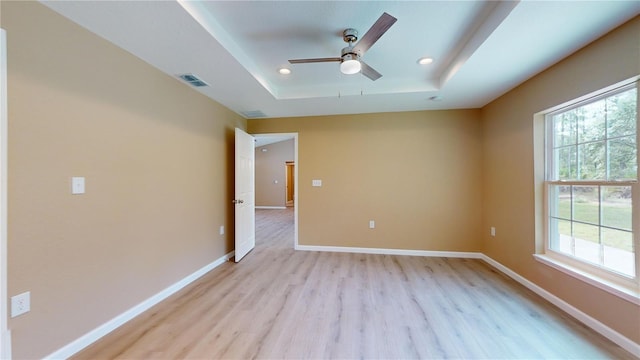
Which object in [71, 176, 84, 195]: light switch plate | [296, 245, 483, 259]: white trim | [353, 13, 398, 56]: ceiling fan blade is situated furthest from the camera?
[296, 245, 483, 259]: white trim

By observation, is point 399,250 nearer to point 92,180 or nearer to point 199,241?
point 199,241

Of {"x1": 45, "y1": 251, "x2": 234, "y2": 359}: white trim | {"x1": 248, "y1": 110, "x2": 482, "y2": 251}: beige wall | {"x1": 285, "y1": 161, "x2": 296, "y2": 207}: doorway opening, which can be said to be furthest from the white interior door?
{"x1": 285, "y1": 161, "x2": 296, "y2": 207}: doorway opening

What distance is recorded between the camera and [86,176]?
1.90 meters

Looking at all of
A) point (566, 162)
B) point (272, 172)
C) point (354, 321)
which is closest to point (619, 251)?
point (566, 162)

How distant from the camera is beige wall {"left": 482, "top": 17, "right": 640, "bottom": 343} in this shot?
1870 mm

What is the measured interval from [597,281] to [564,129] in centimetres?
141

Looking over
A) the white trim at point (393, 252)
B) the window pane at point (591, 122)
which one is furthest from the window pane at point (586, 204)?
the white trim at point (393, 252)

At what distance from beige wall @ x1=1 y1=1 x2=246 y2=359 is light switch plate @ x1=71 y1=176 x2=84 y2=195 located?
0.04m

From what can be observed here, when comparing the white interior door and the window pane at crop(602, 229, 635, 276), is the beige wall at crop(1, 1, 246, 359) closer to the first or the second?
the white interior door

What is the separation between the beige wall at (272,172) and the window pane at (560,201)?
8.56 m

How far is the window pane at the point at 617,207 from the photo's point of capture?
1929mm

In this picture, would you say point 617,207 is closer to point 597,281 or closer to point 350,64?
point 597,281

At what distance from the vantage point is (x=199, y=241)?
318 centimetres

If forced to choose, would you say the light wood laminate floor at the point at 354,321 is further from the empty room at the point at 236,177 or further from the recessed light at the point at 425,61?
the recessed light at the point at 425,61
